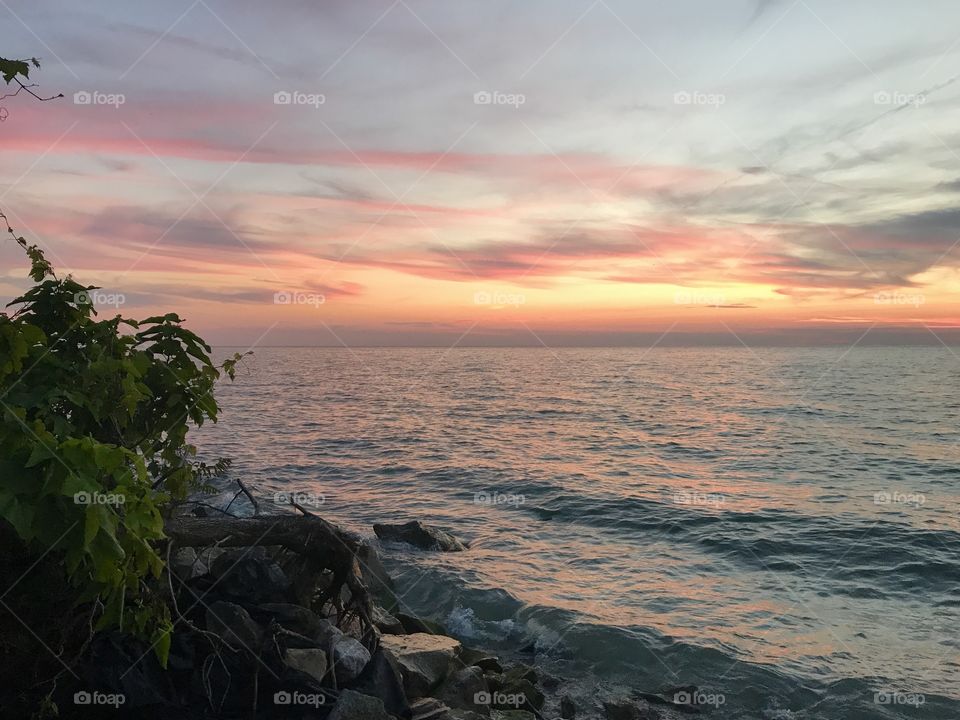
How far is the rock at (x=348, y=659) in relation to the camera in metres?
8.94

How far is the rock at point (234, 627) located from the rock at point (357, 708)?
1.43 meters

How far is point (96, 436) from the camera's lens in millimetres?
8047

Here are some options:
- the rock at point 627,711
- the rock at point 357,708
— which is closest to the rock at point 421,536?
the rock at point 627,711

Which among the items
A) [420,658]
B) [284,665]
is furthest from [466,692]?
[284,665]

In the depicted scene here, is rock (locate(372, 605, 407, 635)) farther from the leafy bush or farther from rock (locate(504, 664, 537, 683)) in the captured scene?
the leafy bush

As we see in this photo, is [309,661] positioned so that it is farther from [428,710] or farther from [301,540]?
[301,540]

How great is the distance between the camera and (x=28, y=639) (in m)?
7.47

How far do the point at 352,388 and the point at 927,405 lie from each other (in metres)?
69.0

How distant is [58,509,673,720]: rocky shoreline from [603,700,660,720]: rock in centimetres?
2

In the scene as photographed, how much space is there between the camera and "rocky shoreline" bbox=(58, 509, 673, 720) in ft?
25.6

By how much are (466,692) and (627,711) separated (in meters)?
3.03

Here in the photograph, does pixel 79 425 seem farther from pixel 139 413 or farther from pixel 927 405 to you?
pixel 927 405

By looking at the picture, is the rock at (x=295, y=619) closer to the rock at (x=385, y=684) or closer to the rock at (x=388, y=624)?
the rock at (x=385, y=684)

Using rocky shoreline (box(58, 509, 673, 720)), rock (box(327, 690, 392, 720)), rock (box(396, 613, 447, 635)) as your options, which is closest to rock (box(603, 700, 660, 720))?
rocky shoreline (box(58, 509, 673, 720))
